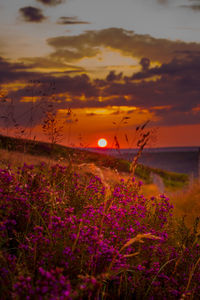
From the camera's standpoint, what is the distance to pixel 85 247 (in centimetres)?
282

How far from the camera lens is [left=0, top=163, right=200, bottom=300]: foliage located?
2453mm

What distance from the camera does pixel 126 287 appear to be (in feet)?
9.89

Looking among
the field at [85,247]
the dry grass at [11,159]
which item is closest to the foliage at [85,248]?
the field at [85,247]

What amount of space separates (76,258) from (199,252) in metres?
1.70

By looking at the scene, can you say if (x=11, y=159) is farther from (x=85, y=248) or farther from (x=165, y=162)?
(x=165, y=162)

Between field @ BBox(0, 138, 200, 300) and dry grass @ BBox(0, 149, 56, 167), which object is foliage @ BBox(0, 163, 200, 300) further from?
dry grass @ BBox(0, 149, 56, 167)

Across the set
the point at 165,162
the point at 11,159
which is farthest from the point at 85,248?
the point at 165,162

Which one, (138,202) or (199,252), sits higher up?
(138,202)

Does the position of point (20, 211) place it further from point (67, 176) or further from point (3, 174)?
point (67, 176)

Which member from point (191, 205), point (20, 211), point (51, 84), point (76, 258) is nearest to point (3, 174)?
point (20, 211)

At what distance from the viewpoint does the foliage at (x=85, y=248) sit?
8.05 feet

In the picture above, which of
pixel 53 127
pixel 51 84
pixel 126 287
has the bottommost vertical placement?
pixel 126 287

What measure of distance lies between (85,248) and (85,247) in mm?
19

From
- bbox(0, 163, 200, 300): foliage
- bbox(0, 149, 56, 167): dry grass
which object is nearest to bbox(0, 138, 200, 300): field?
bbox(0, 163, 200, 300): foliage
